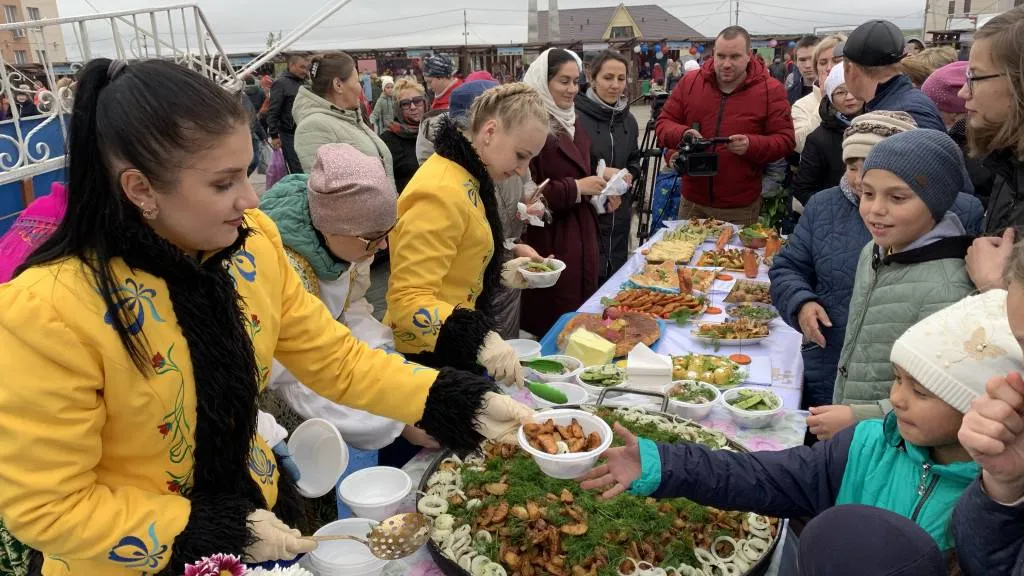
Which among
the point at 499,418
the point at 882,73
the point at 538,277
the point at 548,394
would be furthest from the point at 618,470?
the point at 882,73

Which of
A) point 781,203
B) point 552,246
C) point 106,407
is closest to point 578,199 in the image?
point 552,246

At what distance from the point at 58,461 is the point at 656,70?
22.6 metres

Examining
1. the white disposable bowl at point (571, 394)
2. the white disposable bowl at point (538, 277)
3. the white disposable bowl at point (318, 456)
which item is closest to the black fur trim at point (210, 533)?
the white disposable bowl at point (318, 456)

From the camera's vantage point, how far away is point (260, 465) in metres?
1.37

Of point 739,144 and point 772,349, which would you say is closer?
point 772,349

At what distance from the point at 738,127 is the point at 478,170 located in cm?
277

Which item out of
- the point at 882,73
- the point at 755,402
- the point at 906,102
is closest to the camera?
the point at 755,402

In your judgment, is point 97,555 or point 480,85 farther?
point 480,85

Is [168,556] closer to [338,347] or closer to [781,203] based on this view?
[338,347]

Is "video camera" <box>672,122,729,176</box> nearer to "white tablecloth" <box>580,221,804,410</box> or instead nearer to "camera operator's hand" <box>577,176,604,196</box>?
"camera operator's hand" <box>577,176,604,196</box>

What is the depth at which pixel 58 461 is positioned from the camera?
3.26ft

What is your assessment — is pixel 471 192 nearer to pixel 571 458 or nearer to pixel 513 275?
pixel 513 275

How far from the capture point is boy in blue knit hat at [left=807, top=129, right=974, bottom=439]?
1778mm

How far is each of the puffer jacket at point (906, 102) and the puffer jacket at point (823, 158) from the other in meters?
0.51
